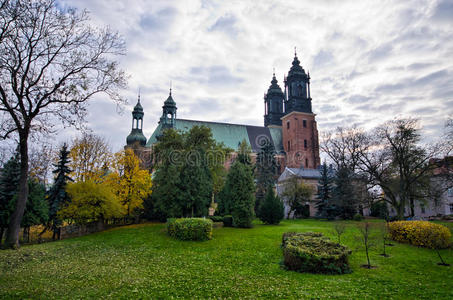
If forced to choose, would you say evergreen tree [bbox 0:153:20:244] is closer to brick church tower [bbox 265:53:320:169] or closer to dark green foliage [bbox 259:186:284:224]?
dark green foliage [bbox 259:186:284:224]

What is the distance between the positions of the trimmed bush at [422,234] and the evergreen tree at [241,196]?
9350 millimetres

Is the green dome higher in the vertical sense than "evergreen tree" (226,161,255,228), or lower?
higher

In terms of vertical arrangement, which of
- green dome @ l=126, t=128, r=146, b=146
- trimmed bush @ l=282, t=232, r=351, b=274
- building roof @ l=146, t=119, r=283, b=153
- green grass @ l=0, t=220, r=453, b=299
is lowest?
green grass @ l=0, t=220, r=453, b=299

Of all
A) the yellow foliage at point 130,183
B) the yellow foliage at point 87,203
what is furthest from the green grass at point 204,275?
the yellow foliage at point 130,183

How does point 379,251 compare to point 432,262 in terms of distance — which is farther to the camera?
point 379,251

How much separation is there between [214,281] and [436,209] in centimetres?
3611

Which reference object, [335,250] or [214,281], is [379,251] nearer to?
[335,250]

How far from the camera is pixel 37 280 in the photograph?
7.96m

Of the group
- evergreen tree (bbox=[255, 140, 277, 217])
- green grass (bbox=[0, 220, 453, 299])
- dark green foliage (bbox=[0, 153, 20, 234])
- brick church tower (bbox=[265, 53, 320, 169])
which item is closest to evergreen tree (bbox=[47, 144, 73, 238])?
dark green foliage (bbox=[0, 153, 20, 234])

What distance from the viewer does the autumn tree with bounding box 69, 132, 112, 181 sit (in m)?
23.9

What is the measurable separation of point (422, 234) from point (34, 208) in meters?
22.4

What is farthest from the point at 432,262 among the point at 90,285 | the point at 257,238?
the point at 90,285

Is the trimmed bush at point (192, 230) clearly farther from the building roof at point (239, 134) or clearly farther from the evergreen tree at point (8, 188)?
the building roof at point (239, 134)

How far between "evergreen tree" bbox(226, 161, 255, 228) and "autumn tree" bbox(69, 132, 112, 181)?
11.8 m
